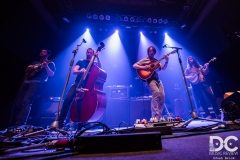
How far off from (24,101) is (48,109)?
1261 millimetres

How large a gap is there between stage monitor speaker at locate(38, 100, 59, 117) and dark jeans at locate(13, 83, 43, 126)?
3.49ft

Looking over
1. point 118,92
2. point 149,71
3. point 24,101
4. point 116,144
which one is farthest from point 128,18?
point 116,144

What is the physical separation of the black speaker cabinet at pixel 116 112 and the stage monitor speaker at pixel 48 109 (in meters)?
1.76

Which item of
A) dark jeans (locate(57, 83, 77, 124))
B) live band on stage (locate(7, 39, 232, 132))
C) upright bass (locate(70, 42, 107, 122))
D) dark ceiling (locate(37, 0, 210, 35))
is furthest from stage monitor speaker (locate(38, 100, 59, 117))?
dark ceiling (locate(37, 0, 210, 35))

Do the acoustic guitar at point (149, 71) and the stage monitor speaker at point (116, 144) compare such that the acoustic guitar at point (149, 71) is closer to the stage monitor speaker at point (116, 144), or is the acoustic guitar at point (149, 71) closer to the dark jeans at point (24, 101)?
the stage monitor speaker at point (116, 144)

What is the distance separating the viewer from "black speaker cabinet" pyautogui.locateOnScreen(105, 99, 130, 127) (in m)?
4.46

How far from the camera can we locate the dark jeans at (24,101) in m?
3.22

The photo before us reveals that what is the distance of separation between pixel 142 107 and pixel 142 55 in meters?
4.02

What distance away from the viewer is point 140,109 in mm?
4535

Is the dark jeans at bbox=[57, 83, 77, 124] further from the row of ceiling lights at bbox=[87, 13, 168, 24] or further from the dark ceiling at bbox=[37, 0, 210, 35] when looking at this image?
the row of ceiling lights at bbox=[87, 13, 168, 24]

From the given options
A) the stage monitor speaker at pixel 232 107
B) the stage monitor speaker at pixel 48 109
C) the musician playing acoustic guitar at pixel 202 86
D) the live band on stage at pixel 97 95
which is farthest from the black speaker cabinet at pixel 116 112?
the stage monitor speaker at pixel 232 107

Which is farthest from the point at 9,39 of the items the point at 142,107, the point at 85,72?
the point at 142,107

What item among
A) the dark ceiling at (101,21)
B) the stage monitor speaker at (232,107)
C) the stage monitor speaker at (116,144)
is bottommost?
the stage monitor speaker at (116,144)

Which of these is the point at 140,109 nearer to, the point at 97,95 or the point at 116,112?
the point at 116,112
